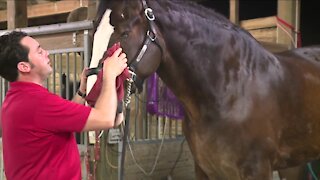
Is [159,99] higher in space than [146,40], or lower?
lower


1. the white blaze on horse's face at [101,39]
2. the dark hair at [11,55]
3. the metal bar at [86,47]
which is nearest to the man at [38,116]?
the dark hair at [11,55]

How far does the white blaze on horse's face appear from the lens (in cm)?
173

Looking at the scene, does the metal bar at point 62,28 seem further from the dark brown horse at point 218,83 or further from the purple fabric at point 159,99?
the dark brown horse at point 218,83

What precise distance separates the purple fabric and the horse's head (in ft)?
3.07

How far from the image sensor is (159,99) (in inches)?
113

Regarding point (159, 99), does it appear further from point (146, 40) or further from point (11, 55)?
point (11, 55)

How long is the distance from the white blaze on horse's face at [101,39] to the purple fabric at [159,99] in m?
1.09

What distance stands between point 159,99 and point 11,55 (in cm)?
154

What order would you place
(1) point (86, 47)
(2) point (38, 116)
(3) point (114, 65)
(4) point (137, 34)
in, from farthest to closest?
(1) point (86, 47), (4) point (137, 34), (3) point (114, 65), (2) point (38, 116)

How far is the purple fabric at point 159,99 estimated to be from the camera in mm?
2863

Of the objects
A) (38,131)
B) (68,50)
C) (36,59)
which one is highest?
(36,59)

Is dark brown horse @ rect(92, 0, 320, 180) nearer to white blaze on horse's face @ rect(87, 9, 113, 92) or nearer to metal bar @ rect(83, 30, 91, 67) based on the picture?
white blaze on horse's face @ rect(87, 9, 113, 92)

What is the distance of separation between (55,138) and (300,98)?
1.36 meters

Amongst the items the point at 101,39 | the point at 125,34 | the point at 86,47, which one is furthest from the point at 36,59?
the point at 86,47
